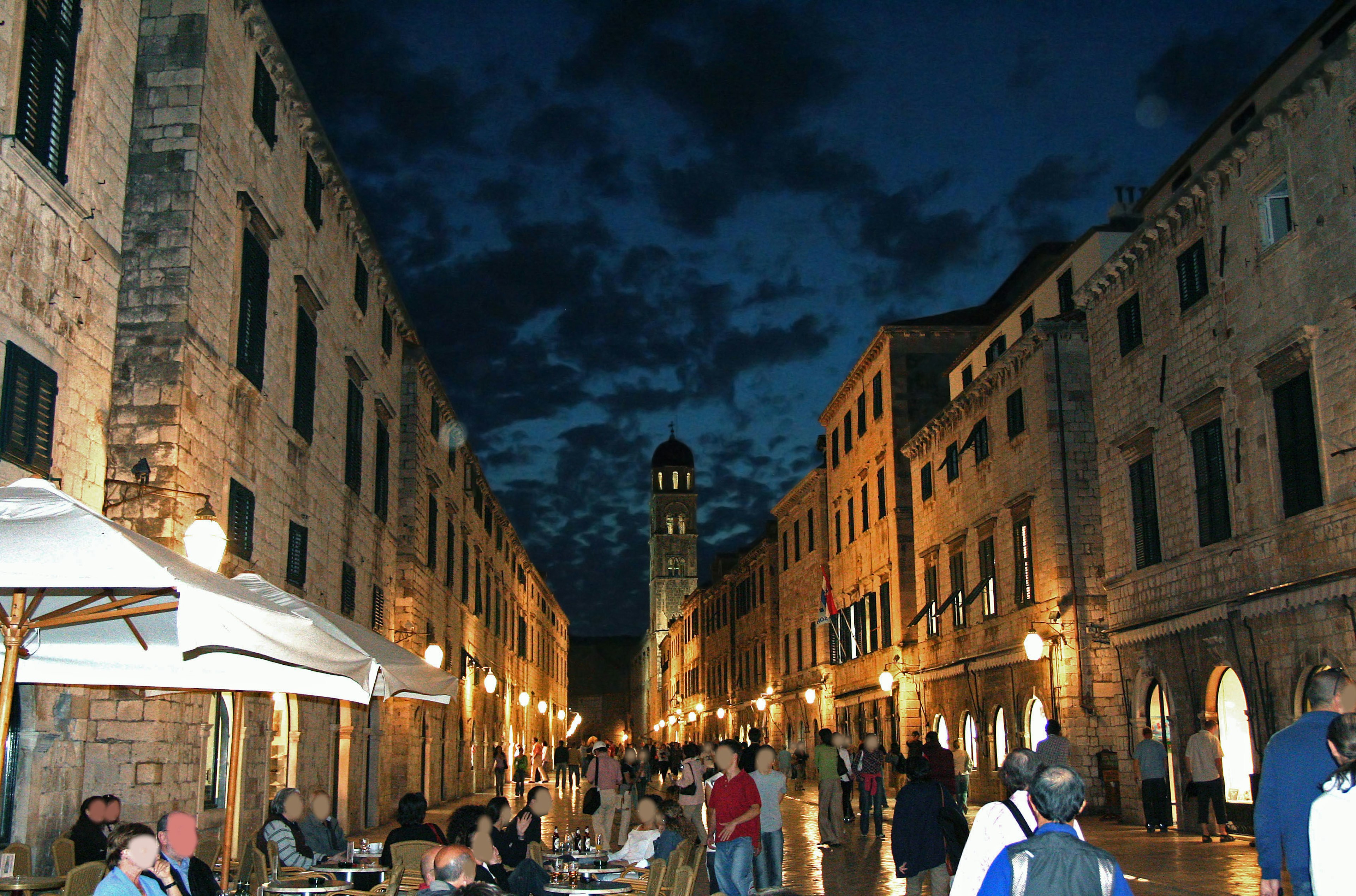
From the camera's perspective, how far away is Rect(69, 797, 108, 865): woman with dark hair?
10414 mm

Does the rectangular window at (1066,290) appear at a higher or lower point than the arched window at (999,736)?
higher

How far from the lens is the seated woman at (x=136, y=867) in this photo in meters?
6.24

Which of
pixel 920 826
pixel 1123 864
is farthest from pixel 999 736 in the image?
pixel 920 826

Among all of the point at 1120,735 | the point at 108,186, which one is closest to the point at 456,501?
the point at 1120,735

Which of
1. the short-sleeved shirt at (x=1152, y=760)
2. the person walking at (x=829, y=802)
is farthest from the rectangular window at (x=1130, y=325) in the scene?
the person walking at (x=829, y=802)

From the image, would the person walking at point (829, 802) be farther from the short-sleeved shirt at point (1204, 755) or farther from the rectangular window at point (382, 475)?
the rectangular window at point (382, 475)

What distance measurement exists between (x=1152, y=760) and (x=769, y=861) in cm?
918

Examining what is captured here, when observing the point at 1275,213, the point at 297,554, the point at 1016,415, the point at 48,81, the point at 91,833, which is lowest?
the point at 91,833

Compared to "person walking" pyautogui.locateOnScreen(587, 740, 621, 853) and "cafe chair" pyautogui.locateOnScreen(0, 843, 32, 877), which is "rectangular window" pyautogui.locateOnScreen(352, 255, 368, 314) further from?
"cafe chair" pyautogui.locateOnScreen(0, 843, 32, 877)

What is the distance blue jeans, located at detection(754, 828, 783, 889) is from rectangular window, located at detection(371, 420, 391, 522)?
1411 cm

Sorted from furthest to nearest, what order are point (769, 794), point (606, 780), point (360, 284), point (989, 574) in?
1. point (989, 574)
2. point (360, 284)
3. point (606, 780)
4. point (769, 794)

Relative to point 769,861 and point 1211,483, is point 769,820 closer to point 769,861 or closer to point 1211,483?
point 769,861

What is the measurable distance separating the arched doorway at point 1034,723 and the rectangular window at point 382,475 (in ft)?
46.1

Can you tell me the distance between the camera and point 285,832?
10.9 metres
